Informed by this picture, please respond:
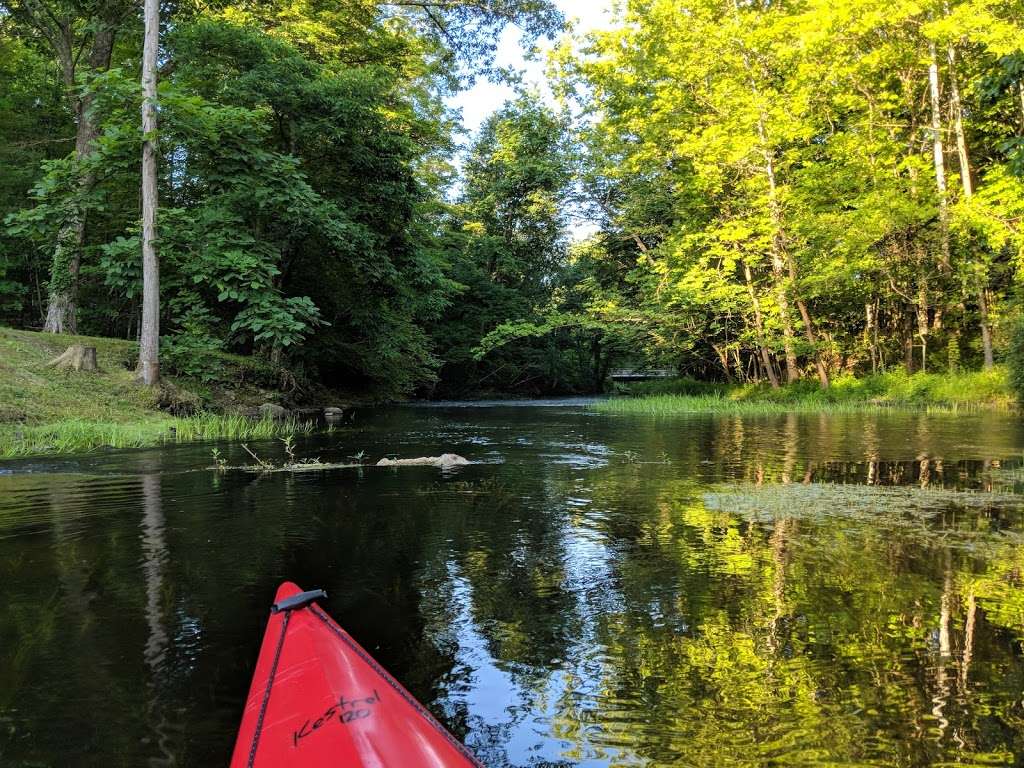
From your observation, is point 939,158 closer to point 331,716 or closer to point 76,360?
point 76,360

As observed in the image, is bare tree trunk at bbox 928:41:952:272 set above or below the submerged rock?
above

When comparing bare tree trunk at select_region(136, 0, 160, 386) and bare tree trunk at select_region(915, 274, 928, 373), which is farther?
bare tree trunk at select_region(915, 274, 928, 373)

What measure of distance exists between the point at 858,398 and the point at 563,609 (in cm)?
1938

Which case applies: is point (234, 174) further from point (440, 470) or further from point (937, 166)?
point (937, 166)

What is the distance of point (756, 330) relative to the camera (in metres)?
23.7

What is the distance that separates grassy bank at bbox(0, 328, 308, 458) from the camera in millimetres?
11289

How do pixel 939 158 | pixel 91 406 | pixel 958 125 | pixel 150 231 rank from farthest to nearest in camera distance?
pixel 939 158 < pixel 958 125 < pixel 150 231 < pixel 91 406

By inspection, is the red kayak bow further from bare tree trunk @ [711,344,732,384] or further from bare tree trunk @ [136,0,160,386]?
bare tree trunk @ [711,344,732,384]

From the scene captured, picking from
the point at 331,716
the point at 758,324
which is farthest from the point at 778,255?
the point at 331,716

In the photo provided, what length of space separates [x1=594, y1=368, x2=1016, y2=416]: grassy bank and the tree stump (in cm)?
1414

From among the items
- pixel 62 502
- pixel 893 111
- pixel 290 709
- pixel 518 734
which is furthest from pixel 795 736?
pixel 893 111

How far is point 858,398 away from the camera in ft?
67.4

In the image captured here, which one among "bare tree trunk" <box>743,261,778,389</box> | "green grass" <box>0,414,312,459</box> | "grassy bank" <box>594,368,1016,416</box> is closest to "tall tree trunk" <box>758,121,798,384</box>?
"bare tree trunk" <box>743,261,778,389</box>

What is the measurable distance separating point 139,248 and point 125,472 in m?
8.12
